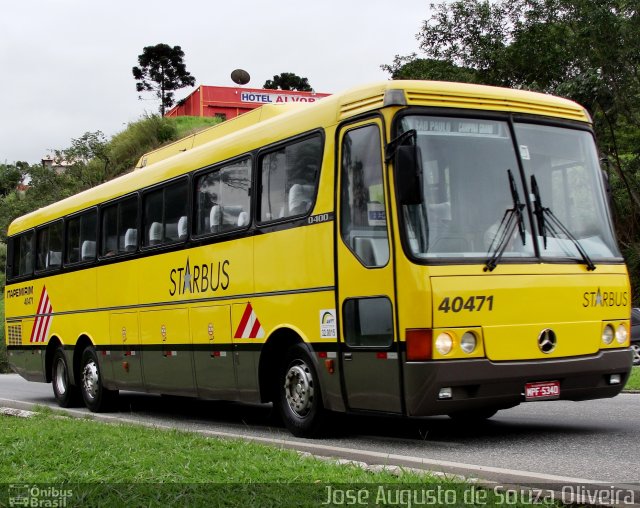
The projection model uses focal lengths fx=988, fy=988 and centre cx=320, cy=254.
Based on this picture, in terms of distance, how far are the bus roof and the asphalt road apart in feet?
10.2

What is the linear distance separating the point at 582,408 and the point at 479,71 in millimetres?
26986

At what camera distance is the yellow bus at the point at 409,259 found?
8.51 metres

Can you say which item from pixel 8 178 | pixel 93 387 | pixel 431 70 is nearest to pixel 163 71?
pixel 8 178

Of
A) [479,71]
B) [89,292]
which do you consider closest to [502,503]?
[89,292]

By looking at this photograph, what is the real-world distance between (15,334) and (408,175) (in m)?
12.7

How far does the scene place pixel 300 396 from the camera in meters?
10.1

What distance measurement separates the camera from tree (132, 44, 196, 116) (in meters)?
88.8

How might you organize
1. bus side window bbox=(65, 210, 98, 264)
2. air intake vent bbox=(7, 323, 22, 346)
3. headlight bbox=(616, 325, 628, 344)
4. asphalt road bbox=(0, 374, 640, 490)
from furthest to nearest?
air intake vent bbox=(7, 323, 22, 346), bus side window bbox=(65, 210, 98, 264), headlight bbox=(616, 325, 628, 344), asphalt road bbox=(0, 374, 640, 490)

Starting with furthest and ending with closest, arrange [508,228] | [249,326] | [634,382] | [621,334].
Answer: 1. [634,382]
2. [249,326]
3. [621,334]
4. [508,228]

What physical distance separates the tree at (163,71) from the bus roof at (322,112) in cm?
7634

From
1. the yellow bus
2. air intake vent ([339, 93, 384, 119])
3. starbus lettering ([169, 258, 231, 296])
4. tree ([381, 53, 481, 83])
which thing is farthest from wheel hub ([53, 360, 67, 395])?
tree ([381, 53, 481, 83])

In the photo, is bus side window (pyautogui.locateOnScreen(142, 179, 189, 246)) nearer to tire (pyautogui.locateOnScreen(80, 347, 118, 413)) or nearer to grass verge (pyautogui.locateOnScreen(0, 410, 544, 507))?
tire (pyautogui.locateOnScreen(80, 347, 118, 413))

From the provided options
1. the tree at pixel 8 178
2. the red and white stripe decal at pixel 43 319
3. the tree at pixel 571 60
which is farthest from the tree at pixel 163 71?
the red and white stripe decal at pixel 43 319

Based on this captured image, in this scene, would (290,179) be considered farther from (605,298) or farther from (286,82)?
(286,82)
